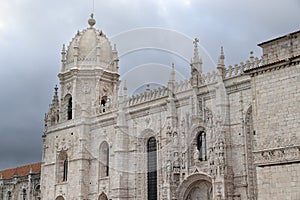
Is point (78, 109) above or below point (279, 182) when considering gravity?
above

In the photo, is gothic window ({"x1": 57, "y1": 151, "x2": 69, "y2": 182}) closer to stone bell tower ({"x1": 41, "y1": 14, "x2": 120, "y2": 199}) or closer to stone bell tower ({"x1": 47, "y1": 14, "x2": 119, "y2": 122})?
stone bell tower ({"x1": 41, "y1": 14, "x2": 120, "y2": 199})

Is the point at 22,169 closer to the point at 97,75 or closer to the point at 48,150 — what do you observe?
the point at 48,150

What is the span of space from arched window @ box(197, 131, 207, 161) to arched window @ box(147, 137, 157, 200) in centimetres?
400

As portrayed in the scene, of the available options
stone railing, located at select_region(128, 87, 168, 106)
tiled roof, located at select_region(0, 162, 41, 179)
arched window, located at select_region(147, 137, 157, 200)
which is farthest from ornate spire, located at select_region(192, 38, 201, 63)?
tiled roof, located at select_region(0, 162, 41, 179)

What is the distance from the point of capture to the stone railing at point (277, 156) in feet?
54.8

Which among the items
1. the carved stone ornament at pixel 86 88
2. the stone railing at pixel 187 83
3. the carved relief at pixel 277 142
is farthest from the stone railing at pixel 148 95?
the carved relief at pixel 277 142

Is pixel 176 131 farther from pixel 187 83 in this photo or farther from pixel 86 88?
pixel 86 88

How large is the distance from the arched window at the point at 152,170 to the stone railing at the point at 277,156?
14860 mm

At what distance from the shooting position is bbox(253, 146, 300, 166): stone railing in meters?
16.7

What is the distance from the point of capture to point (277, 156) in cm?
1714

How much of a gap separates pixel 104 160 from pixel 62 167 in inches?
178

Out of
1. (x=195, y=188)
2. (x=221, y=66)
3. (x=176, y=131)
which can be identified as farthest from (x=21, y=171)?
(x=221, y=66)

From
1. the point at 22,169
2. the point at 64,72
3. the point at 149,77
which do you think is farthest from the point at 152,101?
the point at 22,169

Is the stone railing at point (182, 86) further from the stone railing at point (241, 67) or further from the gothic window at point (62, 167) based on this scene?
the gothic window at point (62, 167)
